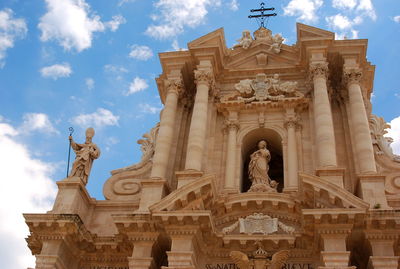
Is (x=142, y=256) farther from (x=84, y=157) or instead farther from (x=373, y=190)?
(x=373, y=190)

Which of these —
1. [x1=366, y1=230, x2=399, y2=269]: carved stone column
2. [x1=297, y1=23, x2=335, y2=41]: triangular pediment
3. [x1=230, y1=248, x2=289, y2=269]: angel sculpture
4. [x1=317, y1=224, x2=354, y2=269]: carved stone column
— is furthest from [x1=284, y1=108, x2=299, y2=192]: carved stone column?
[x1=366, y1=230, x2=399, y2=269]: carved stone column

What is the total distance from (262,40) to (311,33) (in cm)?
241

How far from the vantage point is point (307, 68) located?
762 inches

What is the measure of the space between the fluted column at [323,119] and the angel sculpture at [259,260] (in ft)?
11.1

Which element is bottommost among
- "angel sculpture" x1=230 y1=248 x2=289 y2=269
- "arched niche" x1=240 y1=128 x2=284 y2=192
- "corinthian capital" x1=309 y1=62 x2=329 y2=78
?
"angel sculpture" x1=230 y1=248 x2=289 y2=269

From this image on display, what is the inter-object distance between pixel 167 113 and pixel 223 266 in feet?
19.2

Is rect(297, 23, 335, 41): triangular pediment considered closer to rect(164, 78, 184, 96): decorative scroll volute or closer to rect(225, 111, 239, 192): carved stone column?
rect(225, 111, 239, 192): carved stone column

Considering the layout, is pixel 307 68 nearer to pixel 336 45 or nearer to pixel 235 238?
pixel 336 45

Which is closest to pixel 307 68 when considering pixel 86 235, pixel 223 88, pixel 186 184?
pixel 223 88

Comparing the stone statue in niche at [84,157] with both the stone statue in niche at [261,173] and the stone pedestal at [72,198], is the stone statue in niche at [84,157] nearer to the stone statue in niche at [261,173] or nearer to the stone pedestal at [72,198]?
the stone pedestal at [72,198]

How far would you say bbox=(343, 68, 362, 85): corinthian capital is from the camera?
18.2 meters

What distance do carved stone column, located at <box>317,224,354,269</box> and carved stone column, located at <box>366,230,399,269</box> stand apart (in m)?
0.62

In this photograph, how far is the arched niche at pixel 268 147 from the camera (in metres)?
18.4

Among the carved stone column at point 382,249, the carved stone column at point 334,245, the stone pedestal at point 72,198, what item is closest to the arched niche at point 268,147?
the carved stone column at point 334,245
